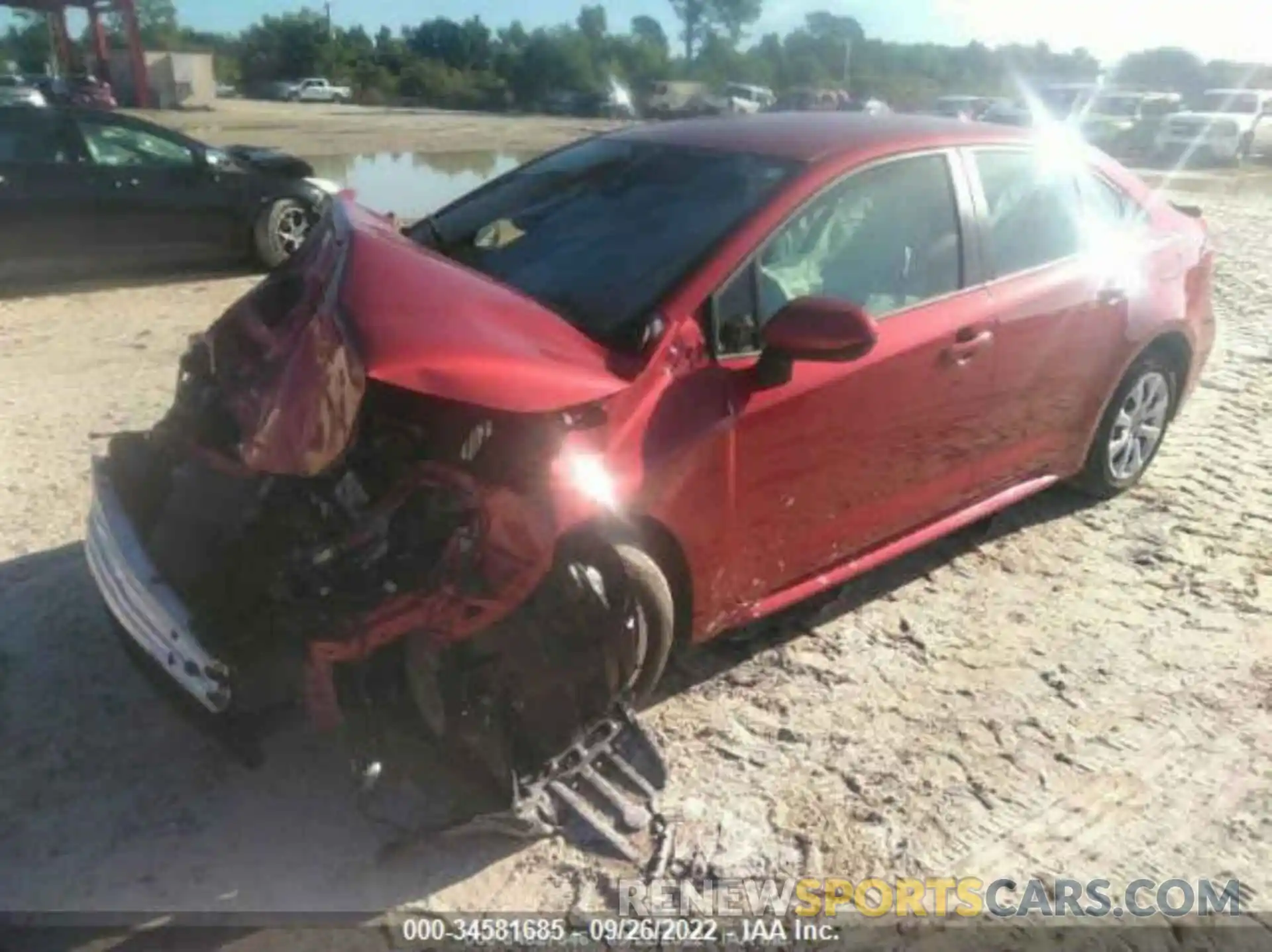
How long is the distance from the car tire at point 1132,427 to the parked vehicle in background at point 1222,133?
21.9 meters

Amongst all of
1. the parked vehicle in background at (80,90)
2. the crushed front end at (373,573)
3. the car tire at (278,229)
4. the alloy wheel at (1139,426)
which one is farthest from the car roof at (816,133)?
the parked vehicle in background at (80,90)

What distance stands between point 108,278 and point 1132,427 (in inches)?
321

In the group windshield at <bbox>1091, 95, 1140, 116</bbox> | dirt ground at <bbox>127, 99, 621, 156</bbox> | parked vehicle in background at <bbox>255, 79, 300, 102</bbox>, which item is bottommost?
parked vehicle in background at <bbox>255, 79, 300, 102</bbox>

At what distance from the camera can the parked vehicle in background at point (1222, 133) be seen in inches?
907

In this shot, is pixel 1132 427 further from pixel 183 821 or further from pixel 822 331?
pixel 183 821

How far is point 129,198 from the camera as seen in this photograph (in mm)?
8930

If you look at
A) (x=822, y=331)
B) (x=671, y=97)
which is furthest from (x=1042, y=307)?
(x=671, y=97)

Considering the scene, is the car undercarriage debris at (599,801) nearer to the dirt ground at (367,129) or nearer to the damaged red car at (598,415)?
the damaged red car at (598,415)

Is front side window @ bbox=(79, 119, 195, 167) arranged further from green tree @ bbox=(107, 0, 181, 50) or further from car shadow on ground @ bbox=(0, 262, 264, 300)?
green tree @ bbox=(107, 0, 181, 50)

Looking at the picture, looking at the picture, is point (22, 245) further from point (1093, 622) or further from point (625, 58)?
point (625, 58)

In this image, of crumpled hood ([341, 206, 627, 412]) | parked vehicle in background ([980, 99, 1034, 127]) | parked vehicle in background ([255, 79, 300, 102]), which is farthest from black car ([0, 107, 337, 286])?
parked vehicle in background ([255, 79, 300, 102])

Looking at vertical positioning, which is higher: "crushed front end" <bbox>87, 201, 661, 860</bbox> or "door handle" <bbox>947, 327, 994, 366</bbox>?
"door handle" <bbox>947, 327, 994, 366</bbox>

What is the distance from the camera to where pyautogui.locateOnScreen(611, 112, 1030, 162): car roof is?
11.6 feet

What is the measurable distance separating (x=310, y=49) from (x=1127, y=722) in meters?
78.2
